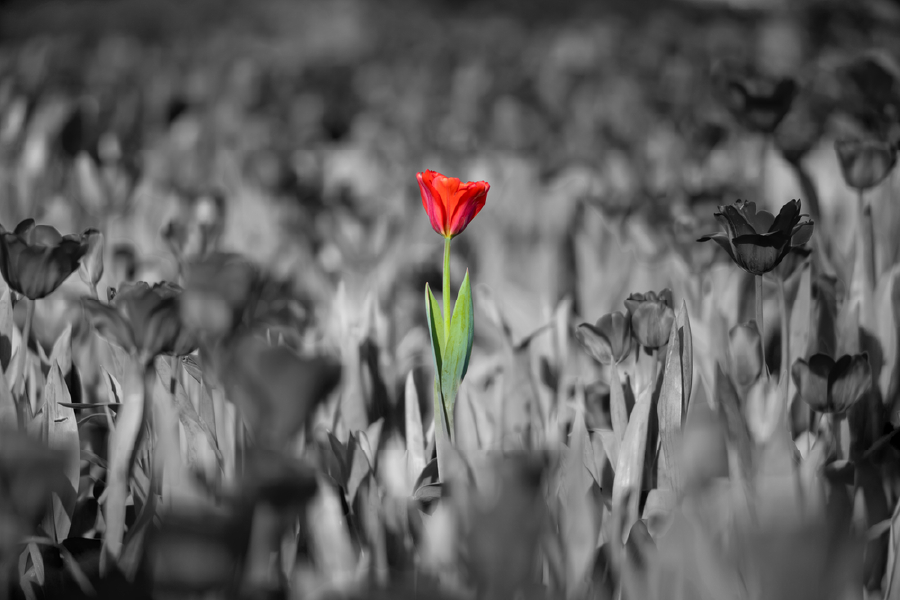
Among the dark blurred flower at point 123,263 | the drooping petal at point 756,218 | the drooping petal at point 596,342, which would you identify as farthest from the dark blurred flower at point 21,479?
the dark blurred flower at point 123,263

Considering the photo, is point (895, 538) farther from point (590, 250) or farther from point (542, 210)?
point (542, 210)

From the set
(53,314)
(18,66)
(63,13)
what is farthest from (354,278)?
(63,13)

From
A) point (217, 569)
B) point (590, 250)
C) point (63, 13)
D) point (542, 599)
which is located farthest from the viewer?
point (63, 13)

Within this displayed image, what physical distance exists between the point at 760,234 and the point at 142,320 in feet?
1.72

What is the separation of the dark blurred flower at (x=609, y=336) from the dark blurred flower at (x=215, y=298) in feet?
1.10

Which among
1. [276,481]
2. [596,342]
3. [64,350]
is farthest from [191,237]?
[276,481]

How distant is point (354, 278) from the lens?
4.08 feet

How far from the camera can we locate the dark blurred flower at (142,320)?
60 centimetres

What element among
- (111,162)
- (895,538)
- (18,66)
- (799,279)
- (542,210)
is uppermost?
(18,66)

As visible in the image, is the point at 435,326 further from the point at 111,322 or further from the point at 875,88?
the point at 875,88

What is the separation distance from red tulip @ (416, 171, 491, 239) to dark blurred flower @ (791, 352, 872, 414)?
34 centimetres

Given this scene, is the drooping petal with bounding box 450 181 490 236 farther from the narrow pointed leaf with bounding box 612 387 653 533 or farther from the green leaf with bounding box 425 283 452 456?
the narrow pointed leaf with bounding box 612 387 653 533

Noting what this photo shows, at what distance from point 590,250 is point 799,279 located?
0.34m

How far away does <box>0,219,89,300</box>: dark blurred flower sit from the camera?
67 centimetres
